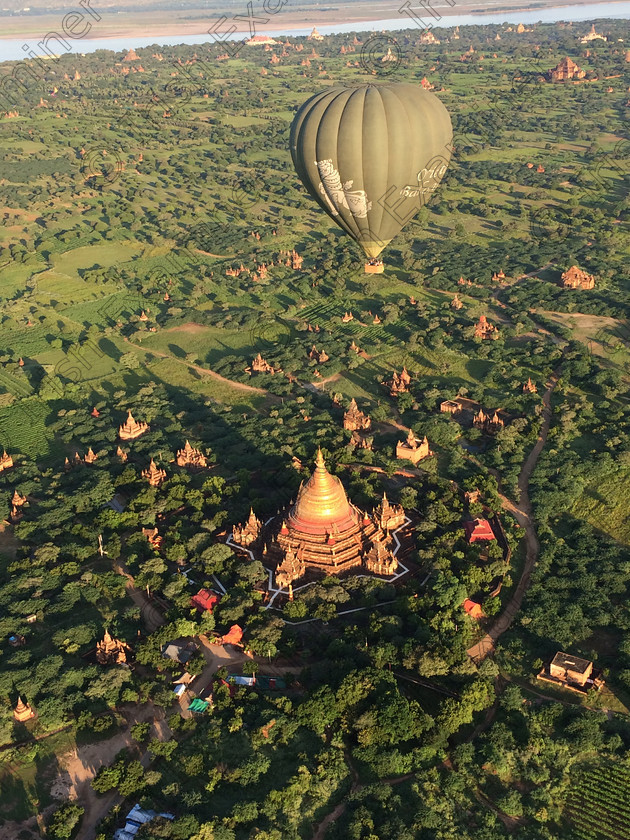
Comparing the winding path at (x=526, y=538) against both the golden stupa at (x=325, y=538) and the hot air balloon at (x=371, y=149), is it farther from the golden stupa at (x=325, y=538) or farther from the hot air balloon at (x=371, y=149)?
the hot air balloon at (x=371, y=149)

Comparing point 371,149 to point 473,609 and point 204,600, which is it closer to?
point 473,609

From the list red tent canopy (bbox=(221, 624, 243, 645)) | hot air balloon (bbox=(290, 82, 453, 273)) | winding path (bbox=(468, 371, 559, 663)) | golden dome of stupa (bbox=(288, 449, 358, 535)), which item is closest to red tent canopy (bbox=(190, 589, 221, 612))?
red tent canopy (bbox=(221, 624, 243, 645))

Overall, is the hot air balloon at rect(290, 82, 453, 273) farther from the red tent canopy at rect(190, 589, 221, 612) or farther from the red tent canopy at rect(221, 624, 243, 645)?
the red tent canopy at rect(221, 624, 243, 645)

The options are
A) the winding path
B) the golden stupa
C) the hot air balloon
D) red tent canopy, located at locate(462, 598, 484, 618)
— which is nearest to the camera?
the winding path

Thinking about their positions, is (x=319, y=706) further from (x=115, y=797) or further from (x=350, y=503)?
(x=350, y=503)

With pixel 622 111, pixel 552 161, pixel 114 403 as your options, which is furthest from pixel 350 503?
pixel 622 111

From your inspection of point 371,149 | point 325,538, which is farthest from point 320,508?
point 371,149

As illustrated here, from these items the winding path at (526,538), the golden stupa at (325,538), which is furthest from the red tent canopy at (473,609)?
the golden stupa at (325,538)
